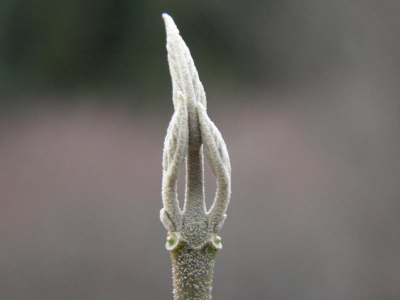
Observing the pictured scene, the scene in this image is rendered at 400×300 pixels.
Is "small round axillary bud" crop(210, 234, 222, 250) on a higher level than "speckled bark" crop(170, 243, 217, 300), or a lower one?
higher

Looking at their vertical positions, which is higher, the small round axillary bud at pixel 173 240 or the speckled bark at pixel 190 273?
the small round axillary bud at pixel 173 240

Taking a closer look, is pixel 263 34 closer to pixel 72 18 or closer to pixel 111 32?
pixel 111 32

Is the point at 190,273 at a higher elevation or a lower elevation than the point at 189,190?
lower

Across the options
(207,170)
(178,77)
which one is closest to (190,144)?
(178,77)

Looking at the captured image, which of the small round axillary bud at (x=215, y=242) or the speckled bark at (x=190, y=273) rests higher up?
the small round axillary bud at (x=215, y=242)
